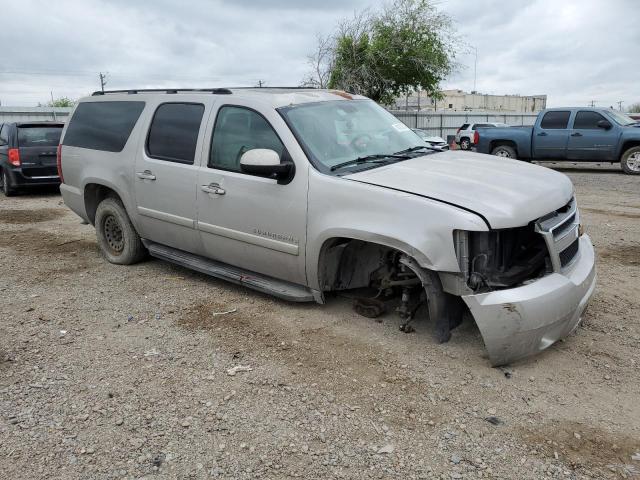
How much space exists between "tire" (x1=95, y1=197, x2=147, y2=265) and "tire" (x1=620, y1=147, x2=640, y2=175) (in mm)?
12923

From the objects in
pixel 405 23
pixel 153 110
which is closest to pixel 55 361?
pixel 153 110

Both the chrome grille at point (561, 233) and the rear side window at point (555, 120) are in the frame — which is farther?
the rear side window at point (555, 120)

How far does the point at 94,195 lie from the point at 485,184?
437 cm

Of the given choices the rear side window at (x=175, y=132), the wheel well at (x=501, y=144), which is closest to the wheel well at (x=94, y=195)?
the rear side window at (x=175, y=132)

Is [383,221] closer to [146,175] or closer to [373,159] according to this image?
[373,159]

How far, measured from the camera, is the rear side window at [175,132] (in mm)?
4914

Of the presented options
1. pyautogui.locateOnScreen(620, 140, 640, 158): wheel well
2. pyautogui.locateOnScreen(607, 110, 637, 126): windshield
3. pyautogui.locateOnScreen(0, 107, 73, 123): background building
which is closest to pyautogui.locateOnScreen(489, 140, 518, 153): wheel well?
pyautogui.locateOnScreen(607, 110, 637, 126): windshield

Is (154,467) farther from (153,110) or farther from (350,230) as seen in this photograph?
(153,110)

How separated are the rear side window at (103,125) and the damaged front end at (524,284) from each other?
12.1ft

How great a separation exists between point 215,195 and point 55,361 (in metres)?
1.72

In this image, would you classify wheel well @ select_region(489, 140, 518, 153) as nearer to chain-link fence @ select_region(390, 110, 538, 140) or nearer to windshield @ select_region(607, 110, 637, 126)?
windshield @ select_region(607, 110, 637, 126)

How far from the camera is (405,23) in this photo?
29734 millimetres

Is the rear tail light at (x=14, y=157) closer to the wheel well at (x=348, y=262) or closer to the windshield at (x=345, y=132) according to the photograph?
the windshield at (x=345, y=132)

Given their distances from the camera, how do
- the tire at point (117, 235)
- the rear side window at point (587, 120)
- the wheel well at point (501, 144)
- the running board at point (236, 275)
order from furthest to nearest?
the wheel well at point (501, 144)
the rear side window at point (587, 120)
the tire at point (117, 235)
the running board at point (236, 275)
